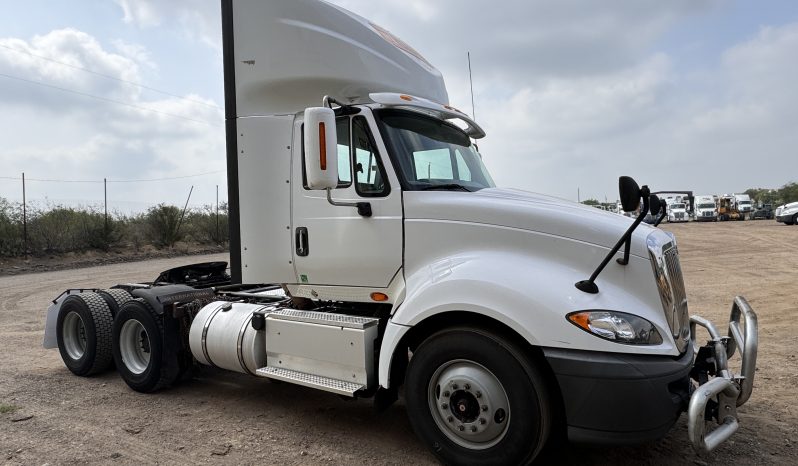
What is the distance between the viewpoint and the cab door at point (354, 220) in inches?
153

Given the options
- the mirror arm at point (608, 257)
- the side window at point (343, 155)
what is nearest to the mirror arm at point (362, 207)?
the side window at point (343, 155)

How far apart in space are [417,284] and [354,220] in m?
0.76

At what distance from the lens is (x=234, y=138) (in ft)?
14.7

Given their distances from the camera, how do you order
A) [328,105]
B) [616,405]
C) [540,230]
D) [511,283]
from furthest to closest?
1. [328,105]
2. [540,230]
3. [511,283]
4. [616,405]

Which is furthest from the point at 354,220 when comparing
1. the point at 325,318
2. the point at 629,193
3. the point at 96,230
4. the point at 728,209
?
the point at 728,209

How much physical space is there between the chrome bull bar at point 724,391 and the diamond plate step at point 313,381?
216 centimetres

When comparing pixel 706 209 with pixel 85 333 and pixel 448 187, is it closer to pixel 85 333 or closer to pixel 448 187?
pixel 448 187

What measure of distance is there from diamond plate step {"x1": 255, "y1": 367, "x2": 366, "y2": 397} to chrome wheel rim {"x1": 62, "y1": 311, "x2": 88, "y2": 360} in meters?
3.08

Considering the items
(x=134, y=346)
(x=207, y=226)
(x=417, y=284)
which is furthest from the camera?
(x=207, y=226)

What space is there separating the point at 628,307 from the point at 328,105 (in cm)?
258

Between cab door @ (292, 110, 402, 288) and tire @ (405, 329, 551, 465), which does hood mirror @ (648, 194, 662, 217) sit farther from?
cab door @ (292, 110, 402, 288)

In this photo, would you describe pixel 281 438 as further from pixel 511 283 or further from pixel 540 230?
pixel 540 230

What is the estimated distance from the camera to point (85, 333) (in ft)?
19.2

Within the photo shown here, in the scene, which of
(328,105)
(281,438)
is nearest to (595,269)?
(328,105)
